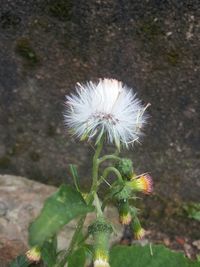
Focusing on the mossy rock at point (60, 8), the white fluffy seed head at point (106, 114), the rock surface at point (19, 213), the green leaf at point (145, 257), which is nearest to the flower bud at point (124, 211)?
the white fluffy seed head at point (106, 114)

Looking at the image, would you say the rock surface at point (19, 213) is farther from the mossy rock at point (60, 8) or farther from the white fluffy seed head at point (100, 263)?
the white fluffy seed head at point (100, 263)

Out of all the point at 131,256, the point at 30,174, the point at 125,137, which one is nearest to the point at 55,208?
the point at 125,137

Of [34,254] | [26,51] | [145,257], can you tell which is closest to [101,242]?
[34,254]

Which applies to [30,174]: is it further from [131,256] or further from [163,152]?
[131,256]

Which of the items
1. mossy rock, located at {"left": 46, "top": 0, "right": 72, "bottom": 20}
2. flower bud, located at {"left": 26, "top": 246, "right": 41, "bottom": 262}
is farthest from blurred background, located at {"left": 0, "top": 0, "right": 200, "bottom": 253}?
flower bud, located at {"left": 26, "top": 246, "right": 41, "bottom": 262}

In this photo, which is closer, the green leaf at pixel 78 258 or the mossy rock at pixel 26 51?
the green leaf at pixel 78 258

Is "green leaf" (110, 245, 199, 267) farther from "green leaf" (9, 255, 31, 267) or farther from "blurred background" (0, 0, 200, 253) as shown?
"blurred background" (0, 0, 200, 253)
